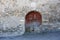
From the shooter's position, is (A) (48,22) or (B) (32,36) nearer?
(B) (32,36)

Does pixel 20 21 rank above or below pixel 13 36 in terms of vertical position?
above

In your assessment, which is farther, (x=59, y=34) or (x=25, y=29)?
(x=25, y=29)

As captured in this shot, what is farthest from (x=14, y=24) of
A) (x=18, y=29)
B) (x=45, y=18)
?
(x=45, y=18)

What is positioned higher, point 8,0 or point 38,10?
point 8,0

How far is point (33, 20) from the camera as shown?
5285 mm

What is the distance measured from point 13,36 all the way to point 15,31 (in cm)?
21

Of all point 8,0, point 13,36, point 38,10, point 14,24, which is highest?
point 8,0

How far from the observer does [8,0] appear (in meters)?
5.02

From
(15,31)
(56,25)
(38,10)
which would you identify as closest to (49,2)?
(38,10)

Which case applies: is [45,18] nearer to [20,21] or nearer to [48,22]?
[48,22]

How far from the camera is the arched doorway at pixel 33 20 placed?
525 cm

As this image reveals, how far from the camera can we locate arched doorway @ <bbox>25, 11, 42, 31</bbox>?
17.2ft

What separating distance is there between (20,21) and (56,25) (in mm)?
1245

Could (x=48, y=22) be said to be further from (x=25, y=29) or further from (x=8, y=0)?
(x=8, y=0)
